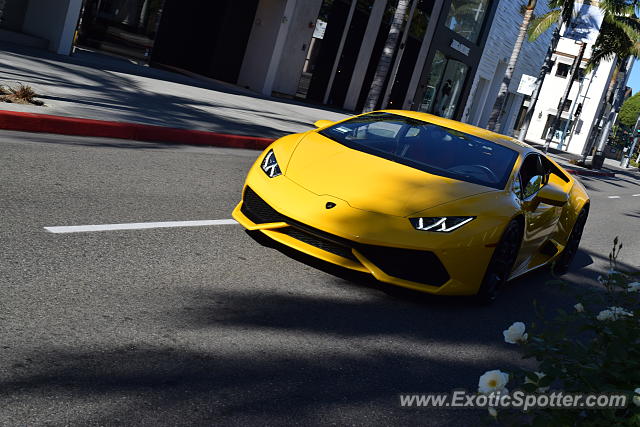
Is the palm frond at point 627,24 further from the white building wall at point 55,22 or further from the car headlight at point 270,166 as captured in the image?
the car headlight at point 270,166

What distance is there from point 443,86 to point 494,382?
40.2 meters

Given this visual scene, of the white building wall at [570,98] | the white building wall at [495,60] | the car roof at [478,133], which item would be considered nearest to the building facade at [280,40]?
the white building wall at [495,60]

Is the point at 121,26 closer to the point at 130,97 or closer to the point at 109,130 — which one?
the point at 130,97

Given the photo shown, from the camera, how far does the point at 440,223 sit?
5.82 metres

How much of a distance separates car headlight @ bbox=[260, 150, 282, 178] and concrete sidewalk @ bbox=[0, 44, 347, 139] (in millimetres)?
4383

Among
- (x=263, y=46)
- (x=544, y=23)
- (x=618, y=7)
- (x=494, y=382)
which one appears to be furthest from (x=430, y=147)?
(x=618, y=7)

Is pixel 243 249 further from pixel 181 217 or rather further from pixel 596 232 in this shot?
pixel 596 232

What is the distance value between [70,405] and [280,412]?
907 mm

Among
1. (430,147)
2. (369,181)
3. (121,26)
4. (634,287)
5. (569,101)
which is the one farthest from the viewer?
(569,101)

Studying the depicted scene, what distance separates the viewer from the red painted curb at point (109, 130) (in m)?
9.27

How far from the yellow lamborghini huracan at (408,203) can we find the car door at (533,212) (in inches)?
0.6

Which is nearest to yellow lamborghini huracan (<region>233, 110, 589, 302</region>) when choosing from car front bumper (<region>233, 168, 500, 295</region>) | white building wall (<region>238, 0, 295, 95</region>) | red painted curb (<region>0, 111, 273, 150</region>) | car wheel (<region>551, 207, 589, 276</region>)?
car front bumper (<region>233, 168, 500, 295</region>)

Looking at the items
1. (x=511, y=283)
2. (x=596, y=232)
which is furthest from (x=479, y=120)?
(x=511, y=283)

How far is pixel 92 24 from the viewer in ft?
75.2
